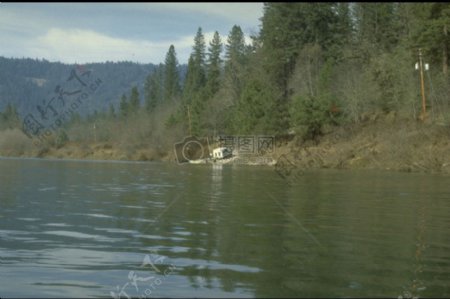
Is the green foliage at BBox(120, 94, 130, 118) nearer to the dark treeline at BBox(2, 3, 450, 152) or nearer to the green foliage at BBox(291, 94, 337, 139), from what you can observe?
the dark treeline at BBox(2, 3, 450, 152)

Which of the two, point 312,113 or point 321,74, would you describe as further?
point 321,74

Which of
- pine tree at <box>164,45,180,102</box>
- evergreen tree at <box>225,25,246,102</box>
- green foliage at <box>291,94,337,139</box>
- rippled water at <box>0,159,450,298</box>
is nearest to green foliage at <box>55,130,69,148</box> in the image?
pine tree at <box>164,45,180,102</box>

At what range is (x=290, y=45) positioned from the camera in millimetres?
92000

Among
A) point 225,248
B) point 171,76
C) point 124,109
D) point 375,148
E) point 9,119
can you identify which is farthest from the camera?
point 9,119

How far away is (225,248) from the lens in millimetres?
13898

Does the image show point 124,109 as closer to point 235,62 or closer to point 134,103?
point 134,103

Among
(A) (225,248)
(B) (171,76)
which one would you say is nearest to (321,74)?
(A) (225,248)

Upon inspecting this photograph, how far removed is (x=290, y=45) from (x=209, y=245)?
80.4 meters

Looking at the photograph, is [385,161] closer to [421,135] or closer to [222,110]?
[421,135]

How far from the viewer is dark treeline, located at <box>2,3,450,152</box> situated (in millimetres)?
61312

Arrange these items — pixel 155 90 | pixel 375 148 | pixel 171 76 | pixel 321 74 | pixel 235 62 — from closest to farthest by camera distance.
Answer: pixel 375 148 → pixel 321 74 → pixel 235 62 → pixel 171 76 → pixel 155 90

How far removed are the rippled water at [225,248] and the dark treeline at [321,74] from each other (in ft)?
95.2

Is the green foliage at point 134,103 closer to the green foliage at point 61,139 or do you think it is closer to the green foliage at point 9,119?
the green foliage at point 61,139

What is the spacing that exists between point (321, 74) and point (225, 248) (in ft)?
232
